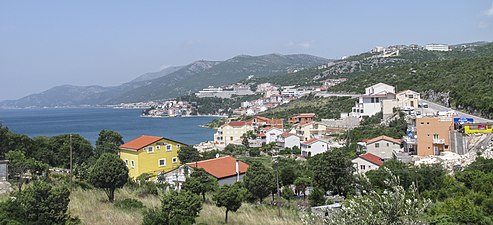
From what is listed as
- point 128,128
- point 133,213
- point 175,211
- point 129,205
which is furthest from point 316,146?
point 128,128

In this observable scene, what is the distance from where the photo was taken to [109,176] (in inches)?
391

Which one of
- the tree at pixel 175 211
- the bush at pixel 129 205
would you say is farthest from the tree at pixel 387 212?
the bush at pixel 129 205

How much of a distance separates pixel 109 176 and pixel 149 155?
32.9 feet

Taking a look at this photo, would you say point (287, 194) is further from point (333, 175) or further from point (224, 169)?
point (224, 169)

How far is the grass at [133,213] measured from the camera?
7.38 meters

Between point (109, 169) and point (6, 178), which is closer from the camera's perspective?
point (109, 169)

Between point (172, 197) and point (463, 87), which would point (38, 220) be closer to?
point (172, 197)

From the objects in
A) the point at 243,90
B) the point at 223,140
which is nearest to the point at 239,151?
the point at 223,140

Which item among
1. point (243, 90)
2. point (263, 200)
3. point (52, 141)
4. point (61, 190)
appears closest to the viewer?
point (61, 190)

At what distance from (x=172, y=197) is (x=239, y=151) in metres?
25.5

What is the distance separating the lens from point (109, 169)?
1009 centimetres

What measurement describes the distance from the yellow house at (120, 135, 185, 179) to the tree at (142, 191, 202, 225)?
41.1 ft

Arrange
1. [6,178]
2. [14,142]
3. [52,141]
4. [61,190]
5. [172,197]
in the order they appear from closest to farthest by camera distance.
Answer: [61,190]
[172,197]
[6,178]
[14,142]
[52,141]

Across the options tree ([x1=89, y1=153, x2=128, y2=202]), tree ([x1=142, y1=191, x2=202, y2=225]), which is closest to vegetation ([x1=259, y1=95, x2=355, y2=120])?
tree ([x1=89, y1=153, x2=128, y2=202])
